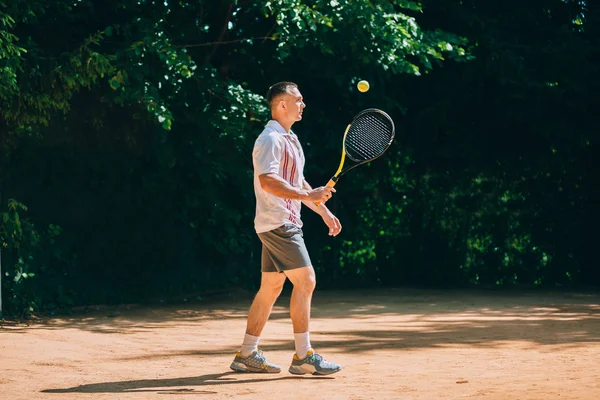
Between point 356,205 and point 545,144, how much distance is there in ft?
10.5

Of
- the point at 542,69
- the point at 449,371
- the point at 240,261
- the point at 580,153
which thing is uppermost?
the point at 542,69

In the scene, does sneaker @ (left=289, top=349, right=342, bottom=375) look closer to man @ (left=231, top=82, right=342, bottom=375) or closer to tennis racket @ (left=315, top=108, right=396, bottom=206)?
man @ (left=231, top=82, right=342, bottom=375)

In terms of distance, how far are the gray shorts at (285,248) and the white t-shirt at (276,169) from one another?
0.17ft

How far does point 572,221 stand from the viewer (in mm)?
16234

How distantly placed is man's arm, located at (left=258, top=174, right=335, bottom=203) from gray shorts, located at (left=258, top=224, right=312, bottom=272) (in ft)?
1.01

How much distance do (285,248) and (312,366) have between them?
89 cm

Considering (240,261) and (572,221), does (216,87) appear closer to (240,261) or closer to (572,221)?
(240,261)

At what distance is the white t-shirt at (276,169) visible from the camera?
7227mm

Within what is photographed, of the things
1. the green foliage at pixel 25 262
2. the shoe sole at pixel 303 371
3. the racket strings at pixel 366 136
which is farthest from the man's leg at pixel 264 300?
the green foliage at pixel 25 262

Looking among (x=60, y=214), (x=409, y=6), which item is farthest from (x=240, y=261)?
(x=409, y=6)

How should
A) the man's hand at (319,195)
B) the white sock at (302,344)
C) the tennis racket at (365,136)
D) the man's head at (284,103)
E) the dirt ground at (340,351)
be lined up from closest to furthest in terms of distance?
the dirt ground at (340,351) → the man's hand at (319,195) → the white sock at (302,344) → the man's head at (284,103) → the tennis racket at (365,136)

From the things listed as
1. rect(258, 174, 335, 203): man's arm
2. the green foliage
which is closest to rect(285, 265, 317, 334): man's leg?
rect(258, 174, 335, 203): man's arm

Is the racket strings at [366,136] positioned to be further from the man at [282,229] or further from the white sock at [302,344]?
the white sock at [302,344]

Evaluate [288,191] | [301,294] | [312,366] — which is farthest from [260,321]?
[288,191]
